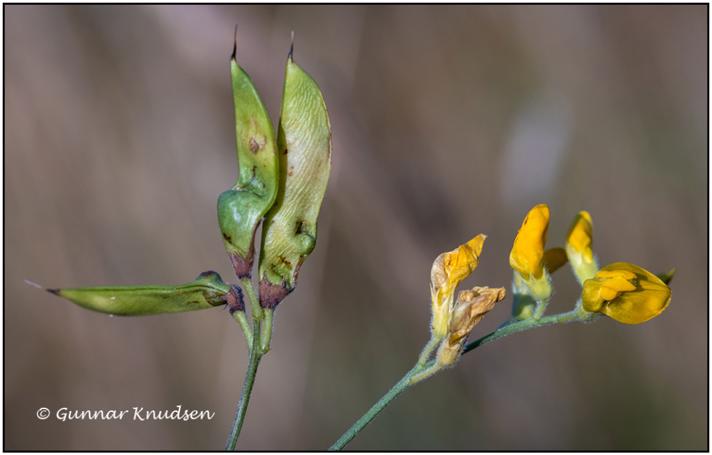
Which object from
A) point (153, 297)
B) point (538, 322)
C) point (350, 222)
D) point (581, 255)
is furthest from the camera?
point (350, 222)

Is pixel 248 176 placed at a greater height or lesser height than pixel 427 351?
greater

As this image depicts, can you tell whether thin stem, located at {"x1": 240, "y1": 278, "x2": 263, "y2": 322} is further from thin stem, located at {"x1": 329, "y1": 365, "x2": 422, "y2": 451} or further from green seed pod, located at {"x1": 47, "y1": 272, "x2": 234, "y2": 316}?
thin stem, located at {"x1": 329, "y1": 365, "x2": 422, "y2": 451}

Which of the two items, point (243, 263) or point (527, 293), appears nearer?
point (243, 263)

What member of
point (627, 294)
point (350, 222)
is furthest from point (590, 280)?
point (350, 222)

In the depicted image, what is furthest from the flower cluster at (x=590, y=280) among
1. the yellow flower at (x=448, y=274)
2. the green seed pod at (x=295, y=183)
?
the green seed pod at (x=295, y=183)

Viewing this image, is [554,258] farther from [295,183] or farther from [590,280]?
[295,183]

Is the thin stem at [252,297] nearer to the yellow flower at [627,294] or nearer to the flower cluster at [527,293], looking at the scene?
the flower cluster at [527,293]
